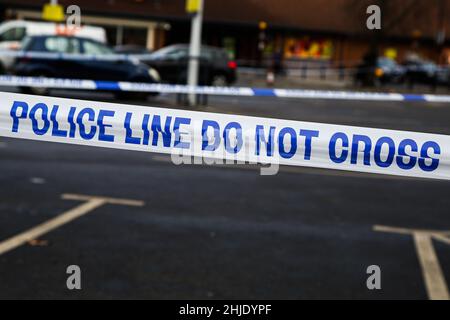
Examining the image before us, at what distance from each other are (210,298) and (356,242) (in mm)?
1874

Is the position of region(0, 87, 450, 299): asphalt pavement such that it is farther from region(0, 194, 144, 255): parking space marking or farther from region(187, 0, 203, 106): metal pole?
region(187, 0, 203, 106): metal pole

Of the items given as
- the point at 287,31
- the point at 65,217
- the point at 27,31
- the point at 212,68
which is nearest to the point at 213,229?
the point at 65,217

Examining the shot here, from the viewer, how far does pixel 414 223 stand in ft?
21.9

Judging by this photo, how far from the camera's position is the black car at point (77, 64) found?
16.5 m

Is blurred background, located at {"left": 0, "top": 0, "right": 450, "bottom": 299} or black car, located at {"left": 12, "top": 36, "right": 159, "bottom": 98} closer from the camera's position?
blurred background, located at {"left": 0, "top": 0, "right": 450, "bottom": 299}

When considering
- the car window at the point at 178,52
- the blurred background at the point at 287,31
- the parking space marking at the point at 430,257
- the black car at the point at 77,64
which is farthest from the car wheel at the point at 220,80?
the parking space marking at the point at 430,257

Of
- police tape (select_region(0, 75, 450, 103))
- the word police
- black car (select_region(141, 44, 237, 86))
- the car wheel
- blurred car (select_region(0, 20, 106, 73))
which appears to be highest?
blurred car (select_region(0, 20, 106, 73))

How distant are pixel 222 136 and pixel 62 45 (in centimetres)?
1515

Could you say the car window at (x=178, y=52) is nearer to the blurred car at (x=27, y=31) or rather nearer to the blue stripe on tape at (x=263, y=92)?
the blurred car at (x=27, y=31)

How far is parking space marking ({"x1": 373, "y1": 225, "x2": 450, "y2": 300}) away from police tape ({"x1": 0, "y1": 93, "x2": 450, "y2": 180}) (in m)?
2.07

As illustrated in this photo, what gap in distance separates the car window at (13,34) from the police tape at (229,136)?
2163 centimetres

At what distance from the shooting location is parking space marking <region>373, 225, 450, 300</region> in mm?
4816

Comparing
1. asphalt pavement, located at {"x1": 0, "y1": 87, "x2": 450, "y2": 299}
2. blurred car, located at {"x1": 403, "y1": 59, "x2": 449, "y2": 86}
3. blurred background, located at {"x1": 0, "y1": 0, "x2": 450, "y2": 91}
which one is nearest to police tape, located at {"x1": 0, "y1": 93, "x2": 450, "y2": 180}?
asphalt pavement, located at {"x1": 0, "y1": 87, "x2": 450, "y2": 299}
